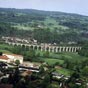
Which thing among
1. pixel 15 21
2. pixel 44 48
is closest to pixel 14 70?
pixel 44 48

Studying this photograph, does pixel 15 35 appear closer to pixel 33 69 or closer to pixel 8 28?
pixel 8 28

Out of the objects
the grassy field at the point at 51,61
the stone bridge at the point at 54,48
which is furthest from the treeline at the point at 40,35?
the grassy field at the point at 51,61

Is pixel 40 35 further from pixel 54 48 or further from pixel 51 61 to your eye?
pixel 51 61

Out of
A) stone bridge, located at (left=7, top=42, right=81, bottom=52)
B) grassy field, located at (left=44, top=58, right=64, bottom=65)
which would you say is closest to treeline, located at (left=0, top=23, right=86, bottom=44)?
stone bridge, located at (left=7, top=42, right=81, bottom=52)

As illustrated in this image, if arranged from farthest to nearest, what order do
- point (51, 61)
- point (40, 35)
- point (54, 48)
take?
point (40, 35) < point (54, 48) < point (51, 61)

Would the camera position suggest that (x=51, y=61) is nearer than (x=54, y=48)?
Yes

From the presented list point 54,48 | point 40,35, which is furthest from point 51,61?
point 40,35

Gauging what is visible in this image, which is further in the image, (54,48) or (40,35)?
(40,35)

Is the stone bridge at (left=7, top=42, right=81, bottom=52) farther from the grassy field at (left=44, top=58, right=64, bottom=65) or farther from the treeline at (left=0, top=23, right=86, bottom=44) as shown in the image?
the grassy field at (left=44, top=58, right=64, bottom=65)

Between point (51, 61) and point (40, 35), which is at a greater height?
point (51, 61)

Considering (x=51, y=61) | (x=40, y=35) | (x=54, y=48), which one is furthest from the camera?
(x=40, y=35)

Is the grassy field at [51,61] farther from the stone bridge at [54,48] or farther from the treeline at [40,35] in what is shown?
the treeline at [40,35]
